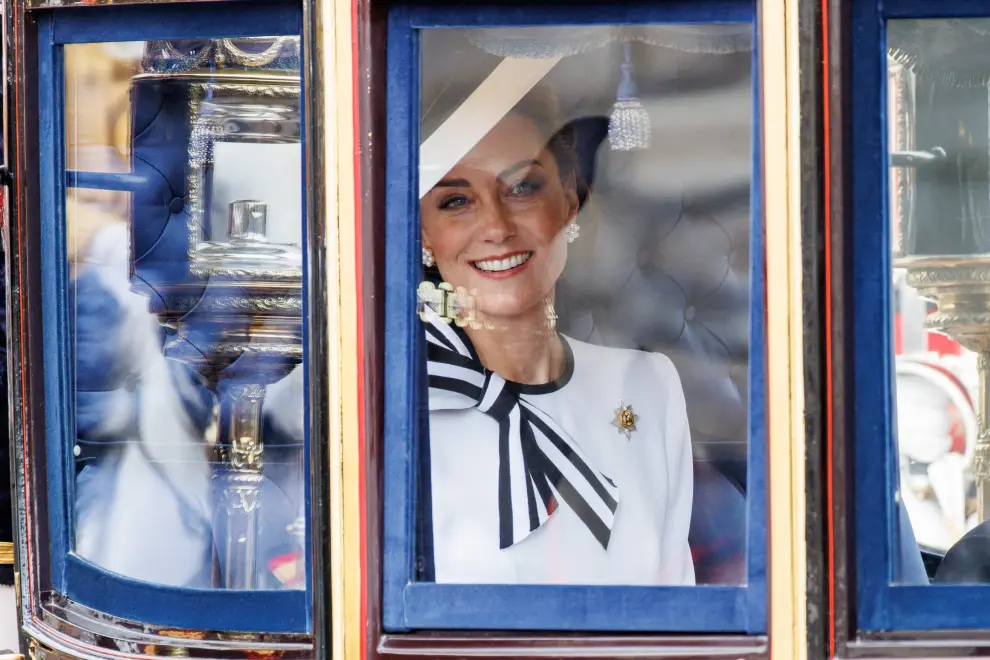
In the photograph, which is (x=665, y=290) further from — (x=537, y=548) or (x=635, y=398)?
(x=537, y=548)

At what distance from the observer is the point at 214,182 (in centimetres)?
209

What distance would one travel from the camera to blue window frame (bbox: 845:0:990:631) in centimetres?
186

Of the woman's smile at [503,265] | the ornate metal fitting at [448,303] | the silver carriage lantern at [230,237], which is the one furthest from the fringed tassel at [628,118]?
the silver carriage lantern at [230,237]

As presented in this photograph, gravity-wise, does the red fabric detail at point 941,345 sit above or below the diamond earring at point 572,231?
below

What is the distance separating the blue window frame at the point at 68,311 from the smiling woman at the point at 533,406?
0.26 meters

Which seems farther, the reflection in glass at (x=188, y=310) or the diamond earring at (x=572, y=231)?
the reflection in glass at (x=188, y=310)

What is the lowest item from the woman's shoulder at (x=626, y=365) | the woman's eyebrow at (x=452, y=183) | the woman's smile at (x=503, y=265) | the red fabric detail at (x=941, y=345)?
the woman's shoulder at (x=626, y=365)

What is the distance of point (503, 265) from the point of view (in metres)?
1.96

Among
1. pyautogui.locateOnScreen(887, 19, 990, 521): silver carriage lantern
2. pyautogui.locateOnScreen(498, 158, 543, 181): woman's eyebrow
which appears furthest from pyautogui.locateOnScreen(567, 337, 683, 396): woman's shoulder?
pyautogui.locateOnScreen(887, 19, 990, 521): silver carriage lantern

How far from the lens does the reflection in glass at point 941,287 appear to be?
1.88 meters

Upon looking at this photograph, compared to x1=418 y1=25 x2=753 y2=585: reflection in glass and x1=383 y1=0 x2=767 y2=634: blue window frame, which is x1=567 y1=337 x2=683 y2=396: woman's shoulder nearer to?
x1=418 y1=25 x2=753 y2=585: reflection in glass

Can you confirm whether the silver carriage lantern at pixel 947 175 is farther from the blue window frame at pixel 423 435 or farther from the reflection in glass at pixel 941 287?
the blue window frame at pixel 423 435

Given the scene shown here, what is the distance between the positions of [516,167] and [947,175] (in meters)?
0.71

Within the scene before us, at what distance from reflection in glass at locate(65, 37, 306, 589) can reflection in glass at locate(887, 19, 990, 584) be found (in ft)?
3.31
